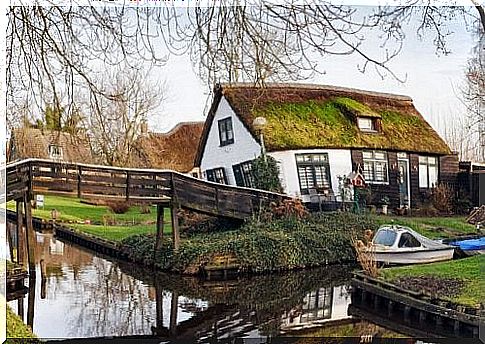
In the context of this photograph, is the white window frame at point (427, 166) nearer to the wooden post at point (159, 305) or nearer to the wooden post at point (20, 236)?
the wooden post at point (159, 305)

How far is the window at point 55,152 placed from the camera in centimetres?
510

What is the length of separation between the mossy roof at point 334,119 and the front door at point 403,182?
0.35 ft

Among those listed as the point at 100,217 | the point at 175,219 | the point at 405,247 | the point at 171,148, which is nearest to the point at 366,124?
the point at 405,247

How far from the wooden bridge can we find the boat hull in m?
0.84

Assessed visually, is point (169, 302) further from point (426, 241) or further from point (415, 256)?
point (426, 241)

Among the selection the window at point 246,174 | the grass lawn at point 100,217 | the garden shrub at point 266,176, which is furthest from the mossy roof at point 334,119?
the grass lawn at point 100,217

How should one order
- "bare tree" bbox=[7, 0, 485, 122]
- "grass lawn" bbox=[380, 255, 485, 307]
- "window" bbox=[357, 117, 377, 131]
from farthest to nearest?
"window" bbox=[357, 117, 377, 131]
"grass lawn" bbox=[380, 255, 485, 307]
"bare tree" bbox=[7, 0, 485, 122]

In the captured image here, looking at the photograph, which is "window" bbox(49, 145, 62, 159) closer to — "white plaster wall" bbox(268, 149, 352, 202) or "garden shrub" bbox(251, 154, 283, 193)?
"garden shrub" bbox(251, 154, 283, 193)

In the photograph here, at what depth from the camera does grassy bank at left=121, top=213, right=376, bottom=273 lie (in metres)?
5.31

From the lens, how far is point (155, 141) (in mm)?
5250

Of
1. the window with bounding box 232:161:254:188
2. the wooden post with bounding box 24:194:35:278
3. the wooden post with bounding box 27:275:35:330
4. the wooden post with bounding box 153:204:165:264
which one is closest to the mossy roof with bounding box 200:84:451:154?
the window with bounding box 232:161:254:188

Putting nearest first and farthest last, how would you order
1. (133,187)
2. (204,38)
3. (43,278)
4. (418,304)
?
1. (204,38)
2. (418,304)
3. (43,278)
4. (133,187)

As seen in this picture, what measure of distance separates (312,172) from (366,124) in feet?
1.78

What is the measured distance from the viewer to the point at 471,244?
206 inches
